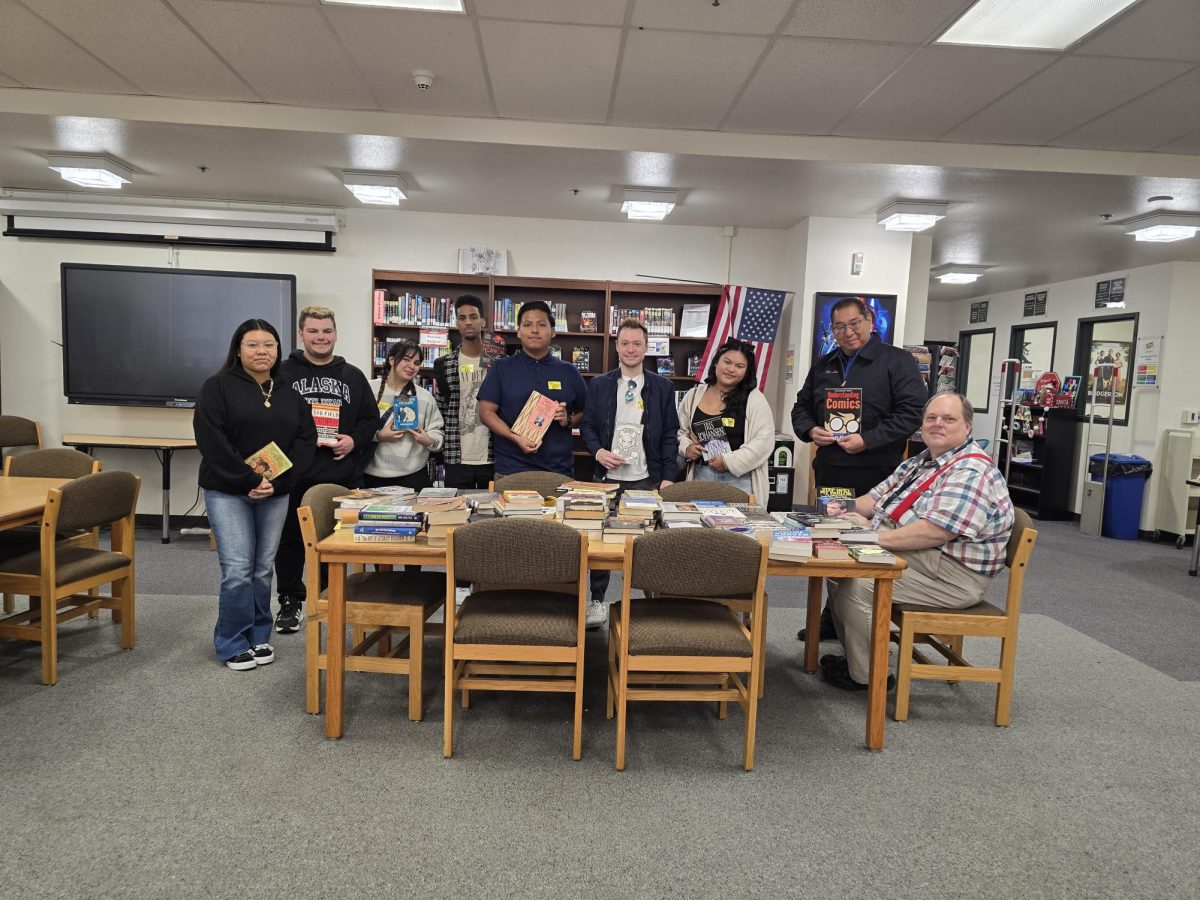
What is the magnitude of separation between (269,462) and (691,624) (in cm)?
201

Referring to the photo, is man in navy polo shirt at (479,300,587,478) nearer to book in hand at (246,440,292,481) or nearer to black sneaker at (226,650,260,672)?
book in hand at (246,440,292,481)

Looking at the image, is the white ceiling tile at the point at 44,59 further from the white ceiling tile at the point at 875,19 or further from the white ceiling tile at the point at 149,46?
the white ceiling tile at the point at 875,19

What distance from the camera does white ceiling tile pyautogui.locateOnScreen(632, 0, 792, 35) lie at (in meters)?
3.03

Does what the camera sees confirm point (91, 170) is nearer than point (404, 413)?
No

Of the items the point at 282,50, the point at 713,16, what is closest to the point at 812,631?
the point at 713,16

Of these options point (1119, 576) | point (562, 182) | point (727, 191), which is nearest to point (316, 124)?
point (562, 182)

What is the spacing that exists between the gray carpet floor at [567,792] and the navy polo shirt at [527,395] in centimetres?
109

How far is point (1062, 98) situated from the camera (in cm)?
378

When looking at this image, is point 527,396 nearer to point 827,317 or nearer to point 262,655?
point 262,655

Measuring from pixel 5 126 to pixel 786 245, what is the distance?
19.1 ft

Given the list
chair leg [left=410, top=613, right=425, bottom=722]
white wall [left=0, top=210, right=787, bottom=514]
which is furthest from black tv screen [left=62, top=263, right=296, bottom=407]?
chair leg [left=410, top=613, right=425, bottom=722]

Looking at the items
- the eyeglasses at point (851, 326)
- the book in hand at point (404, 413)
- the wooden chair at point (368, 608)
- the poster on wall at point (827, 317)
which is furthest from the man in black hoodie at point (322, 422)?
the poster on wall at point (827, 317)

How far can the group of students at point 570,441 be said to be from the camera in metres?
2.97

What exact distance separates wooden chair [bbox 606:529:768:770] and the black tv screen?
4.76 metres
